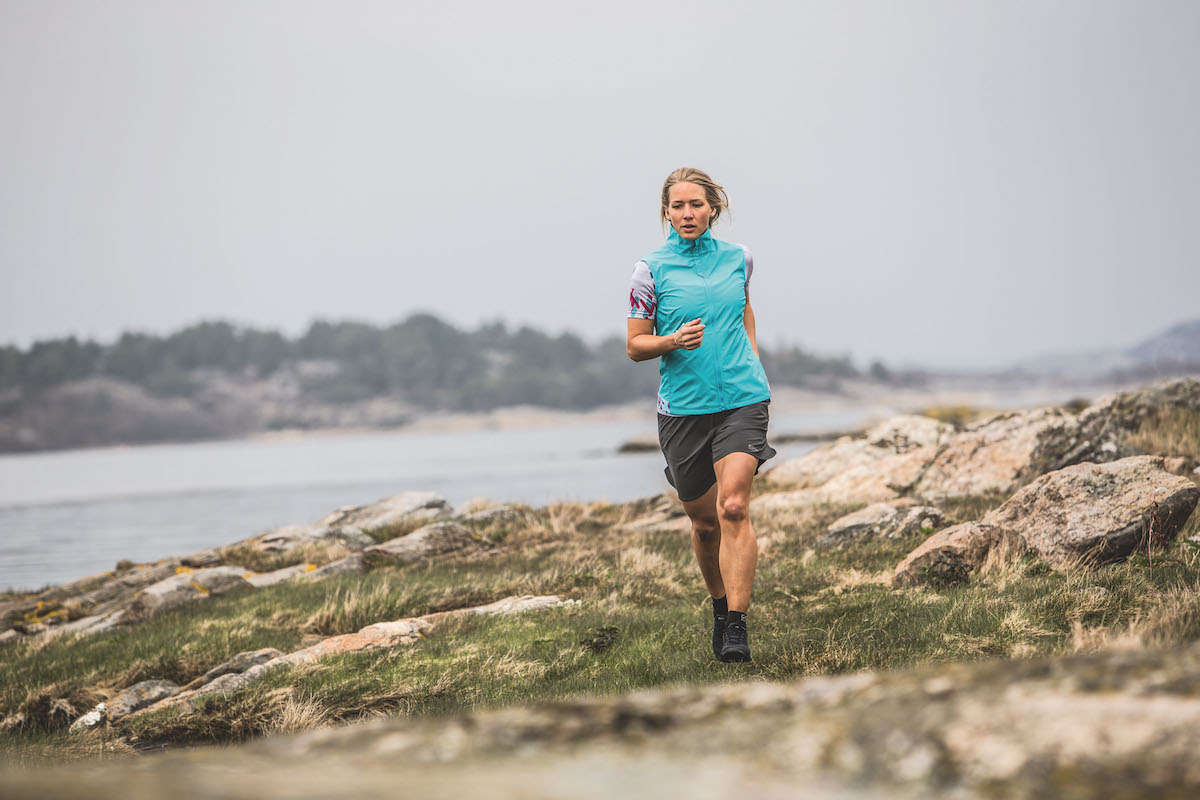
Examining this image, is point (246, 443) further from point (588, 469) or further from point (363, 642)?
point (363, 642)

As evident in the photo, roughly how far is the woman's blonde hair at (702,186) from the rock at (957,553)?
3210 millimetres

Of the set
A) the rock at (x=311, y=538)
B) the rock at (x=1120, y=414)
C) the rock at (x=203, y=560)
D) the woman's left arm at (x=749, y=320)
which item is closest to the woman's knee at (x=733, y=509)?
the woman's left arm at (x=749, y=320)

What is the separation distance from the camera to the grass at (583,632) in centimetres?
596

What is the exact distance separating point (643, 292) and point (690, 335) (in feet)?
1.98

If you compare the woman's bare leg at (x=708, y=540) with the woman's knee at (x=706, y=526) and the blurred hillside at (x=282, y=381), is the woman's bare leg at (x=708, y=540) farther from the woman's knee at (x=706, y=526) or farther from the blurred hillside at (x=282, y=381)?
the blurred hillside at (x=282, y=381)

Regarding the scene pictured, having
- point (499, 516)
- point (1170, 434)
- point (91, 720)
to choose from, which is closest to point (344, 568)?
point (499, 516)

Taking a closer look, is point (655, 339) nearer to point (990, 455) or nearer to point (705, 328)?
point (705, 328)

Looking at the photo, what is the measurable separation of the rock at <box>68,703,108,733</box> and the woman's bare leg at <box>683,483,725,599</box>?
489cm

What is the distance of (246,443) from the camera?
171500mm

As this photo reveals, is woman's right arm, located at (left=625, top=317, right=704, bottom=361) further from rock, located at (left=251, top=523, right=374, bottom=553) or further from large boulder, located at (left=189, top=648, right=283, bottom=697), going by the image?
rock, located at (left=251, top=523, right=374, bottom=553)

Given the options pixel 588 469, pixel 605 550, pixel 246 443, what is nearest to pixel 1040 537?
pixel 605 550

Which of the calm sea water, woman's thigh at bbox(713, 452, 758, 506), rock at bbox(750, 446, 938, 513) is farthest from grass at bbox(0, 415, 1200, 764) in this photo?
the calm sea water

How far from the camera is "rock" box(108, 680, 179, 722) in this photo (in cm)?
823

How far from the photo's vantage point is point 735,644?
5.90 m
